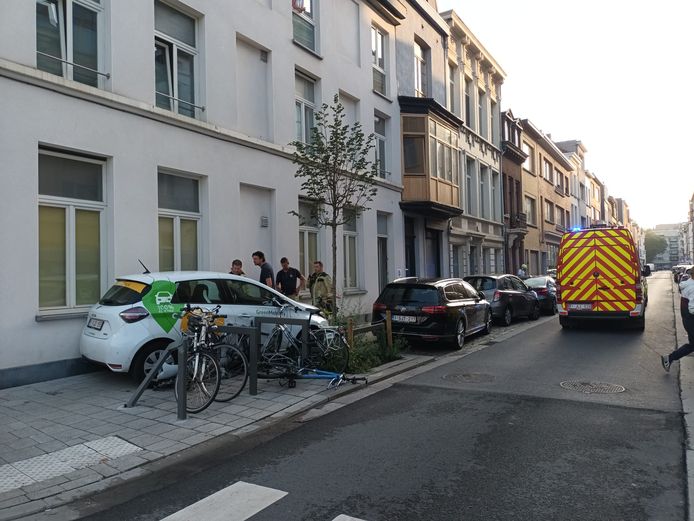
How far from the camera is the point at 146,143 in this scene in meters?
9.41

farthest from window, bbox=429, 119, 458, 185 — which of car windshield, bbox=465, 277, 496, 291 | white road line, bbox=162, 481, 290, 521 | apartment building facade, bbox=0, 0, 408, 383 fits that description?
white road line, bbox=162, 481, 290, 521

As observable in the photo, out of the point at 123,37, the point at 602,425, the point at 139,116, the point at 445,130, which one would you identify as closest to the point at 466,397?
the point at 602,425

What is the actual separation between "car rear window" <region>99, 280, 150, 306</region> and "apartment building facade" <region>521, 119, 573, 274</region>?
3139 cm

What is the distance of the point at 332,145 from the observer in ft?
30.9

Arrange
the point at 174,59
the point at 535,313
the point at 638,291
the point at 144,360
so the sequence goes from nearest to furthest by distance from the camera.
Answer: the point at 144,360 → the point at 174,59 → the point at 638,291 → the point at 535,313

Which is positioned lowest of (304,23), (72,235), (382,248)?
(72,235)

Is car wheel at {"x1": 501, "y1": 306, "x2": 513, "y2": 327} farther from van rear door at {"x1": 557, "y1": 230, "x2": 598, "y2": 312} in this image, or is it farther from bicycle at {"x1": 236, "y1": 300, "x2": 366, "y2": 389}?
bicycle at {"x1": 236, "y1": 300, "x2": 366, "y2": 389}

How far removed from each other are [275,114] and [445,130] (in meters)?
10.1

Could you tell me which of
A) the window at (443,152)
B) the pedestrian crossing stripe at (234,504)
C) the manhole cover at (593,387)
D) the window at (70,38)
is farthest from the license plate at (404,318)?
the window at (443,152)

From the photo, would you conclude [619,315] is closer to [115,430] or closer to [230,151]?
[230,151]

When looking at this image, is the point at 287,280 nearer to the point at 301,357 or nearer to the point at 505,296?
the point at 301,357

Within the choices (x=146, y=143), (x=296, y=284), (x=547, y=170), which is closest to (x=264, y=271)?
(x=296, y=284)

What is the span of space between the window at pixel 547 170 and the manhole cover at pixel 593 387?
3630 centimetres

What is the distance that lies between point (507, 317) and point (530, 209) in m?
24.3
